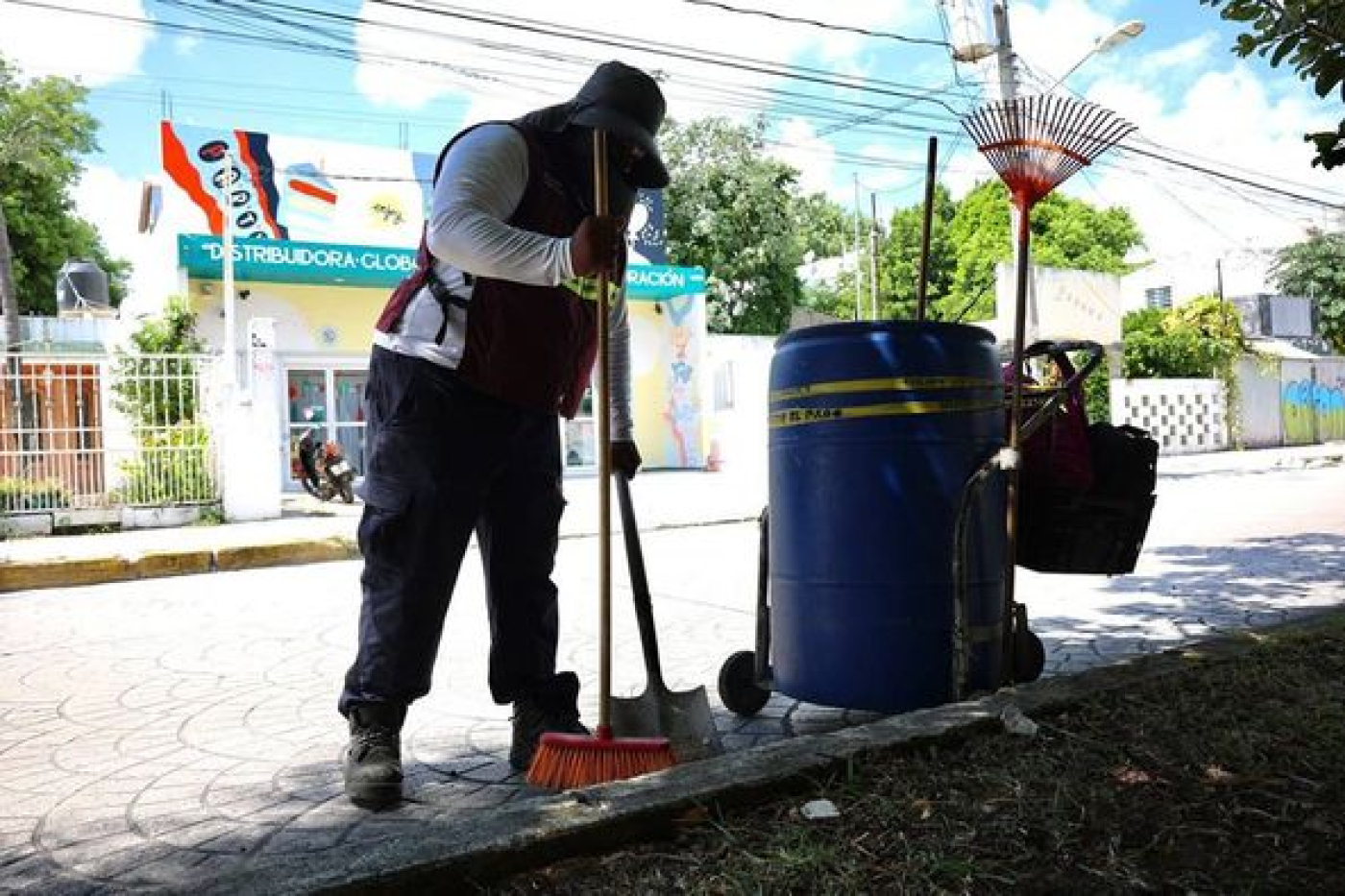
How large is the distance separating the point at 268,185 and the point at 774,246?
17804 millimetres

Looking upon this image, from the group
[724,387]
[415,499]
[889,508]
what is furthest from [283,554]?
[724,387]

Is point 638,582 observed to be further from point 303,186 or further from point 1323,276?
point 1323,276

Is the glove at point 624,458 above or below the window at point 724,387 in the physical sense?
below

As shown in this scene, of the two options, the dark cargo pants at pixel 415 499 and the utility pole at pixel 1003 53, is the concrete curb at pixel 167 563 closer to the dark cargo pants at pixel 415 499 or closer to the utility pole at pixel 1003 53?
the dark cargo pants at pixel 415 499

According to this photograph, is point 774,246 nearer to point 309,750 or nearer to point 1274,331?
point 1274,331

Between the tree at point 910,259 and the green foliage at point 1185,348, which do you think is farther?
the tree at point 910,259

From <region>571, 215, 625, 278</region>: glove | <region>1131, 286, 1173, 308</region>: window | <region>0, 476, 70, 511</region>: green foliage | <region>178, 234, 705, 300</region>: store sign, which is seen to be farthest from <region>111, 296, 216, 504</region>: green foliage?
<region>1131, 286, 1173, 308</region>: window

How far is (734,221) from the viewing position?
31109 mm

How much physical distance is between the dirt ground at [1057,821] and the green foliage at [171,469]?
1008 cm

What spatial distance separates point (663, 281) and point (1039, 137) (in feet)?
51.3

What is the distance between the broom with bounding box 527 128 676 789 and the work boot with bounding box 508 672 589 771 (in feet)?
0.67

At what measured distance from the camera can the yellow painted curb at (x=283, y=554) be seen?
8.48 metres

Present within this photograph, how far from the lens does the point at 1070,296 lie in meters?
20.9

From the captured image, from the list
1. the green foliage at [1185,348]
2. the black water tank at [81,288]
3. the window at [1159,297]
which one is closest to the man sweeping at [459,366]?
the black water tank at [81,288]
